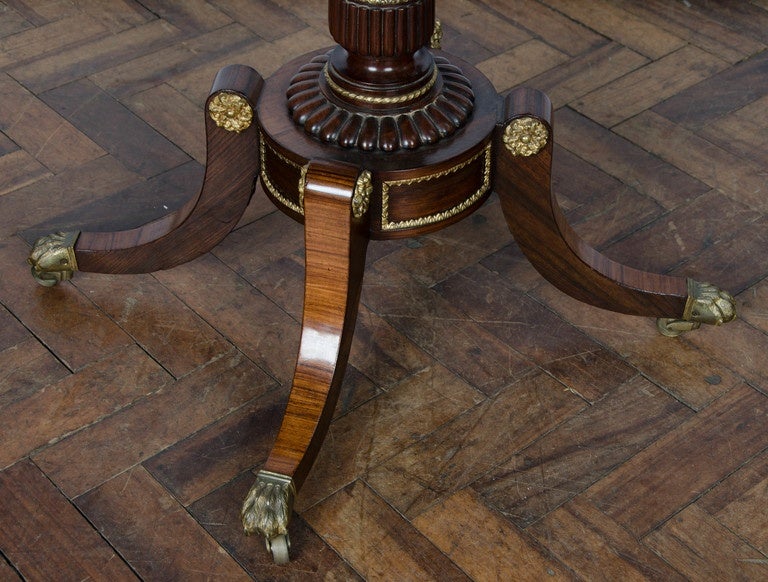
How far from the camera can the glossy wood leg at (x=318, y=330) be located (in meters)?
1.08

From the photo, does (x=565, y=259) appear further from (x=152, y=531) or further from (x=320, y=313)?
(x=152, y=531)

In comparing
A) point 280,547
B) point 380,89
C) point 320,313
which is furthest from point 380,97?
point 280,547

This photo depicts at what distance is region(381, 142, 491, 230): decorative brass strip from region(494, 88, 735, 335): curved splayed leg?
2cm

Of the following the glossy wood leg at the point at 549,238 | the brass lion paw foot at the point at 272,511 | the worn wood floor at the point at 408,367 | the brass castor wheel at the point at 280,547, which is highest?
the glossy wood leg at the point at 549,238

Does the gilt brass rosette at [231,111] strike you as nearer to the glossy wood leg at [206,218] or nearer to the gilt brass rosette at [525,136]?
the glossy wood leg at [206,218]

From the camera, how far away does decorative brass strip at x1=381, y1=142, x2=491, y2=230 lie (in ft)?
3.70

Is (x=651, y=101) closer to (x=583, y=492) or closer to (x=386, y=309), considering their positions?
(x=386, y=309)

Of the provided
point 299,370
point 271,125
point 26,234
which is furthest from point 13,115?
point 299,370

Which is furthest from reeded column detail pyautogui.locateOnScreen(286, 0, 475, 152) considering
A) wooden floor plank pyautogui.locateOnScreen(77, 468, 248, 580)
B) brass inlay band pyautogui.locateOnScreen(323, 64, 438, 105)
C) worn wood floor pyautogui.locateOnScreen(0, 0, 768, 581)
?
wooden floor plank pyautogui.locateOnScreen(77, 468, 248, 580)

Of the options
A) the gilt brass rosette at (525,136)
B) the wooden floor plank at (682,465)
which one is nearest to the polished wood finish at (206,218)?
the gilt brass rosette at (525,136)

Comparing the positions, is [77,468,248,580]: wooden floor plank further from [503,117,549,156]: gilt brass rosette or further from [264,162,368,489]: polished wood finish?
[503,117,549,156]: gilt brass rosette

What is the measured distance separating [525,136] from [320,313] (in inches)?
11.3

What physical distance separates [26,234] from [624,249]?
814mm

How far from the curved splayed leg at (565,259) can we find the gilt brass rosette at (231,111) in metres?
0.27
